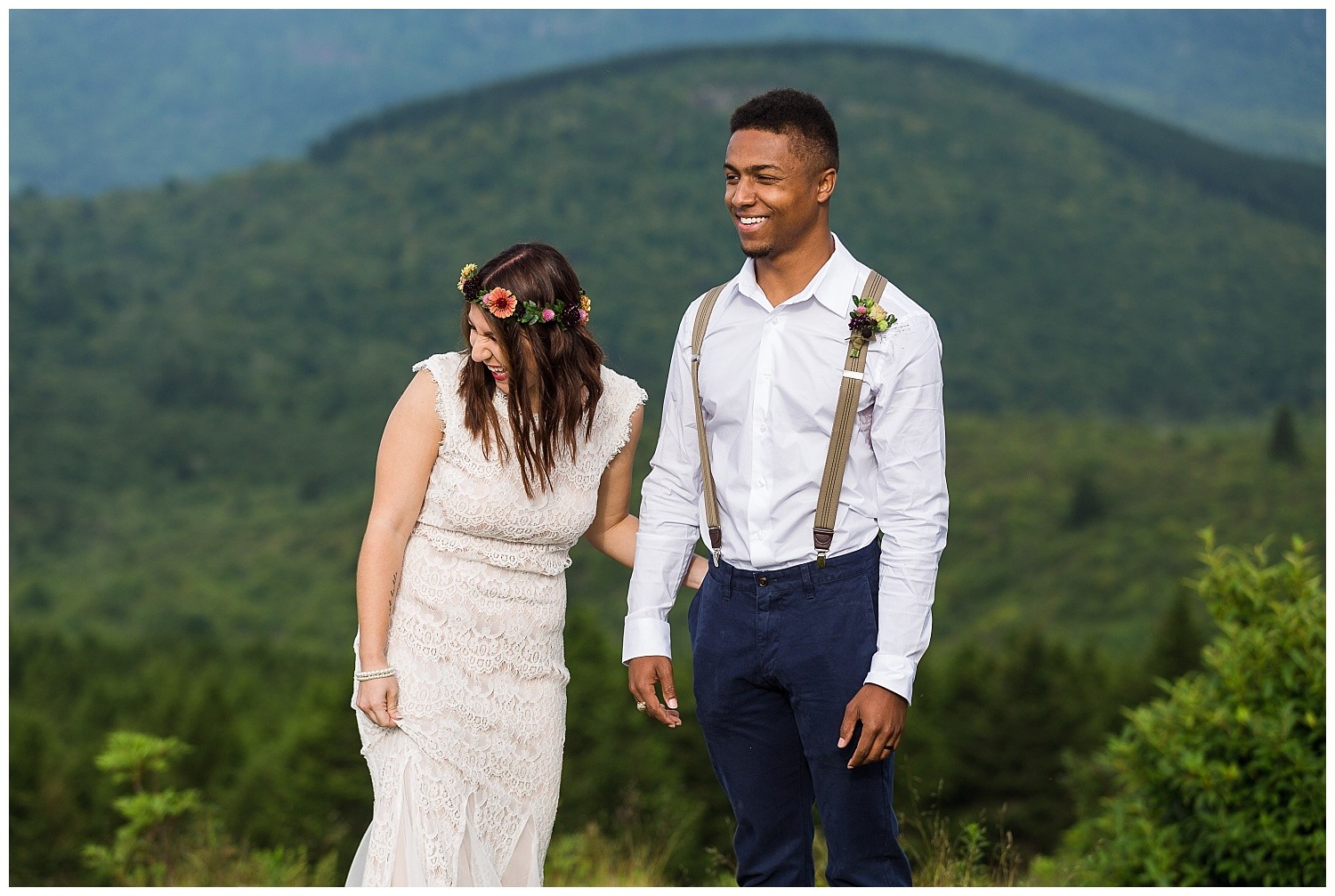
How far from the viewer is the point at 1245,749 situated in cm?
545

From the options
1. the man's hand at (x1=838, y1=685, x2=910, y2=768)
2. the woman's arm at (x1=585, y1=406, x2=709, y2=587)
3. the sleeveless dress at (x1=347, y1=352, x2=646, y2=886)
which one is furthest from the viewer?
the woman's arm at (x1=585, y1=406, x2=709, y2=587)

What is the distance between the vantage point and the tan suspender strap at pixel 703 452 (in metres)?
3.05

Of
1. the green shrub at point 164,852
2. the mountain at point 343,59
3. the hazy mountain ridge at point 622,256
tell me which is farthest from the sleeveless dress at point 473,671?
the mountain at point 343,59

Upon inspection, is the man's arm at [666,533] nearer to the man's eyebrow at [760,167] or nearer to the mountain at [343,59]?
the man's eyebrow at [760,167]

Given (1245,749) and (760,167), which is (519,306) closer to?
(760,167)

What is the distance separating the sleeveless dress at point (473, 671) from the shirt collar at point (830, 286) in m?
0.51

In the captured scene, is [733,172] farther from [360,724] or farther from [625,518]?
[360,724]

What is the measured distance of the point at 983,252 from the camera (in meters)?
82.4

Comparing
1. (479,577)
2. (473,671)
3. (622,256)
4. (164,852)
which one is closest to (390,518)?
(479,577)

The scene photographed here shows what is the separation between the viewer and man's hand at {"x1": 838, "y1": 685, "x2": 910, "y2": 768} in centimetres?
279

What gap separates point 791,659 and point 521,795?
2.62 feet


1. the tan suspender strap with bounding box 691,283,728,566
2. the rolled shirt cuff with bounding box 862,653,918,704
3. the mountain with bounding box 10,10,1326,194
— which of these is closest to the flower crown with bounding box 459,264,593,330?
the tan suspender strap with bounding box 691,283,728,566

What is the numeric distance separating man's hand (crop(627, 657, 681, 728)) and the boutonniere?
0.81 m

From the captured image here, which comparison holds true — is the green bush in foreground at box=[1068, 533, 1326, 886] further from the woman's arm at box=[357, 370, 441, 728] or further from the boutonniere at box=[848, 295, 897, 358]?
the woman's arm at box=[357, 370, 441, 728]
